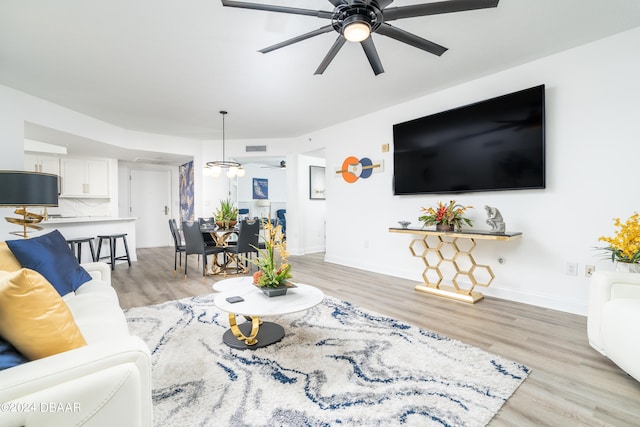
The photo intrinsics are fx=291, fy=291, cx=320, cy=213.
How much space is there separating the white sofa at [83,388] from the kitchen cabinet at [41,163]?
708 centimetres

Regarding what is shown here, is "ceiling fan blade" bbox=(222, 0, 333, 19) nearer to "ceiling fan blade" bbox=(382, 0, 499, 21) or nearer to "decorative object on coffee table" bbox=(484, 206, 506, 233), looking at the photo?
"ceiling fan blade" bbox=(382, 0, 499, 21)

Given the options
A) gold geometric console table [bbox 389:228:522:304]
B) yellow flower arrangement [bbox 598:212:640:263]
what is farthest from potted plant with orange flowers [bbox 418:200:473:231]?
yellow flower arrangement [bbox 598:212:640:263]

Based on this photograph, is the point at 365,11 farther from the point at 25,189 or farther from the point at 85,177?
the point at 85,177

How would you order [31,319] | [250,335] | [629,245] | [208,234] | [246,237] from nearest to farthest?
[31,319] → [629,245] → [250,335] → [246,237] → [208,234]

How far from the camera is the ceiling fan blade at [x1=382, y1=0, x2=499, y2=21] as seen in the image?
68.6 inches

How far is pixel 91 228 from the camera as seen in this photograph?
5.14m

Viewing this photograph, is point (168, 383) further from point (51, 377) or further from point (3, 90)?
point (3, 90)

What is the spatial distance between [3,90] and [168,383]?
14.5 ft

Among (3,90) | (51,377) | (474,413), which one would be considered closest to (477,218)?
A: (474,413)

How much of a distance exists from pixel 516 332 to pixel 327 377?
1.76 m

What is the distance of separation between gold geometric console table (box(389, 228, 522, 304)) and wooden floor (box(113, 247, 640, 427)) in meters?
0.17

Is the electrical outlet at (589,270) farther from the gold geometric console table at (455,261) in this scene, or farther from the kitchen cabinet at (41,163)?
the kitchen cabinet at (41,163)

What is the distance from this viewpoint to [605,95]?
276 cm

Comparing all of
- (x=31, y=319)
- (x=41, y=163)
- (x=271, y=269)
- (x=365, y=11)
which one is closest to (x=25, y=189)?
(x=31, y=319)
